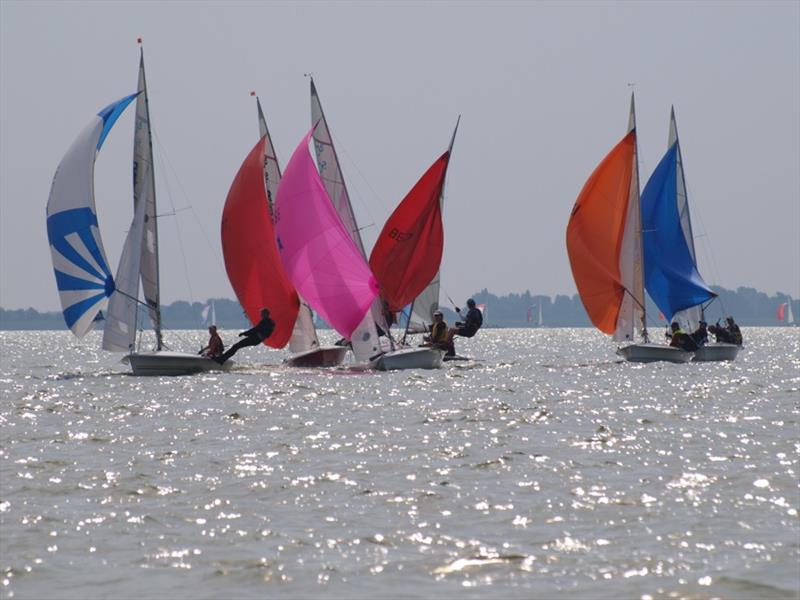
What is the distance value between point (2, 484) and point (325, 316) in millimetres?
19989

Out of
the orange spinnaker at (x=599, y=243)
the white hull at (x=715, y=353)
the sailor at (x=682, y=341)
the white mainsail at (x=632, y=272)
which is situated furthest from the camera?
the white hull at (x=715, y=353)

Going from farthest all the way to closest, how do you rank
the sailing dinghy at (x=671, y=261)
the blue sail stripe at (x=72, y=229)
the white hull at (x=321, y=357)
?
the sailing dinghy at (x=671, y=261) < the white hull at (x=321, y=357) < the blue sail stripe at (x=72, y=229)

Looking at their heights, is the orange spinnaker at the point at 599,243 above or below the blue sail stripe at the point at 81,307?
above

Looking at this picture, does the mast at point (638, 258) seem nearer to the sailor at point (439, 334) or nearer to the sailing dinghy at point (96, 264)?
the sailor at point (439, 334)

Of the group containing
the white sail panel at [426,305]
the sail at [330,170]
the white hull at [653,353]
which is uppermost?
the sail at [330,170]

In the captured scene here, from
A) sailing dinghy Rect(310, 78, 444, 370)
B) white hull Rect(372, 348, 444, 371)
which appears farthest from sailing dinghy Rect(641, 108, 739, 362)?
white hull Rect(372, 348, 444, 371)

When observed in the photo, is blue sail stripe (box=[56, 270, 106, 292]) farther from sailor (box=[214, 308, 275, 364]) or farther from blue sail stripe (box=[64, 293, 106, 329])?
sailor (box=[214, 308, 275, 364])

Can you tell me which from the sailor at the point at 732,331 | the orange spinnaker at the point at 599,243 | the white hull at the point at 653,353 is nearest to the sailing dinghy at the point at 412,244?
the orange spinnaker at the point at 599,243

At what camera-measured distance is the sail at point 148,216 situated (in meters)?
33.8

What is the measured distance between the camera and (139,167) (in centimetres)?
3431

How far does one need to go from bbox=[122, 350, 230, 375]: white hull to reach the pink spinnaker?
3.38 metres

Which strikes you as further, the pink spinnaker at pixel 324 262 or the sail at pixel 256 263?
the sail at pixel 256 263

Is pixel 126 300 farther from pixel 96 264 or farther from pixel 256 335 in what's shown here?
pixel 256 335

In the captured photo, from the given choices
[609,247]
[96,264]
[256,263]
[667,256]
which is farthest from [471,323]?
[96,264]
